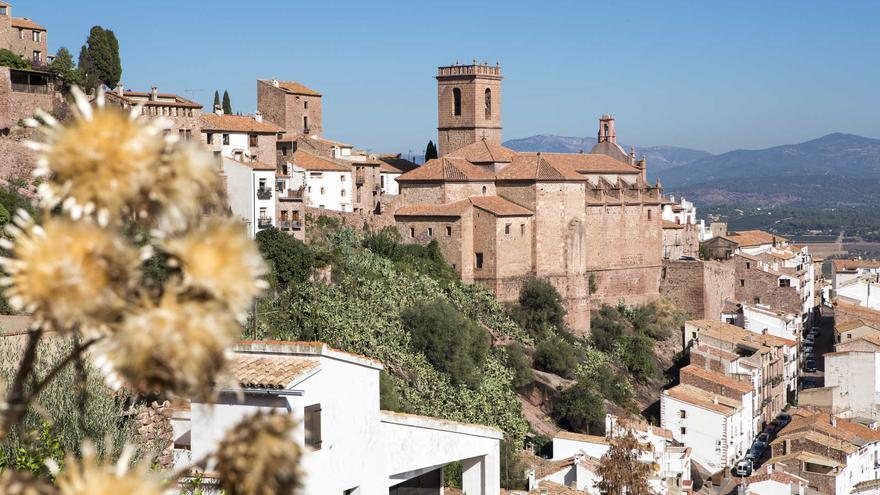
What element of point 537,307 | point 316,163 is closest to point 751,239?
point 537,307

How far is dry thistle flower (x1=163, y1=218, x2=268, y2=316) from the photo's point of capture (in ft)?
8.30

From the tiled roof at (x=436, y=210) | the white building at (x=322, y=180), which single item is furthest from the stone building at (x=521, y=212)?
the white building at (x=322, y=180)

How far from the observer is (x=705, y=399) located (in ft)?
147

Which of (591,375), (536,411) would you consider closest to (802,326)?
(591,375)

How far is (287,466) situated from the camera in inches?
105

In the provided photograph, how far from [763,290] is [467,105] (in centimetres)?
2236

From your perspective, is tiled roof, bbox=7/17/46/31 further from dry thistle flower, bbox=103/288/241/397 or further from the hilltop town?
dry thistle flower, bbox=103/288/241/397

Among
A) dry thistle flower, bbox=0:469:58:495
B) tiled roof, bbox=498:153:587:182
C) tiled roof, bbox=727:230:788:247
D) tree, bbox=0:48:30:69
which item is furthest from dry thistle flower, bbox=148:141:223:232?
→ tiled roof, bbox=727:230:788:247

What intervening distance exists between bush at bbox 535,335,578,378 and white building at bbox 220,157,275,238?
11625mm

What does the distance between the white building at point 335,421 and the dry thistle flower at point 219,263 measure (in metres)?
7.37

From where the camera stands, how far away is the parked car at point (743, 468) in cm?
4147

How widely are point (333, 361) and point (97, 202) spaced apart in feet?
29.6

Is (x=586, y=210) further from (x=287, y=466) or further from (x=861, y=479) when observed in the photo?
(x=287, y=466)

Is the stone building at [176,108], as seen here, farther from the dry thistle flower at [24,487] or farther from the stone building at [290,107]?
the dry thistle flower at [24,487]
